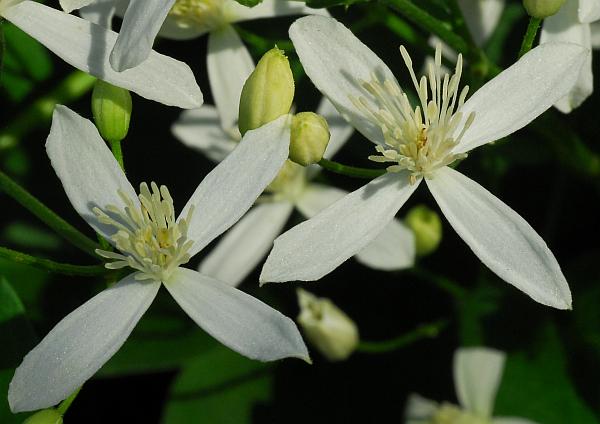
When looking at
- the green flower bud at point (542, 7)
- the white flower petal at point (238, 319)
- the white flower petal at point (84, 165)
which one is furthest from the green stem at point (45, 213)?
the green flower bud at point (542, 7)

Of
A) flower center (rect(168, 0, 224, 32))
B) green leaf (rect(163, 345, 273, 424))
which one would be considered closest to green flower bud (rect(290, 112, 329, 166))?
flower center (rect(168, 0, 224, 32))

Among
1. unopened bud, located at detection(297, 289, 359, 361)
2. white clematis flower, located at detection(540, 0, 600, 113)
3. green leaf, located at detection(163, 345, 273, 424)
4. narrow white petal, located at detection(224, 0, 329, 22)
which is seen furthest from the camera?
green leaf, located at detection(163, 345, 273, 424)

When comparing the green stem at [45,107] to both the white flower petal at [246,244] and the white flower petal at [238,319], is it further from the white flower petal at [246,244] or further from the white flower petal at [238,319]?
the white flower petal at [238,319]

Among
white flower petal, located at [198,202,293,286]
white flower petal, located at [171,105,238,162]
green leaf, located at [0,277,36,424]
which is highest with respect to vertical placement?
white flower petal, located at [171,105,238,162]

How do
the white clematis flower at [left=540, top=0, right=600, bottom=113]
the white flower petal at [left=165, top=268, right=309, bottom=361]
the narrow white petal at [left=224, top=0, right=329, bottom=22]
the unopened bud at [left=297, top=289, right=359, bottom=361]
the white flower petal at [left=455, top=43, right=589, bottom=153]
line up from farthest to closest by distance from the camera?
the unopened bud at [left=297, top=289, right=359, bottom=361]
the narrow white petal at [left=224, top=0, right=329, bottom=22]
the white clematis flower at [left=540, top=0, right=600, bottom=113]
the white flower petal at [left=455, top=43, right=589, bottom=153]
the white flower petal at [left=165, top=268, right=309, bottom=361]

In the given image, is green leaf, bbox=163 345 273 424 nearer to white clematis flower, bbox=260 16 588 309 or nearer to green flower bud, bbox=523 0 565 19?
white clematis flower, bbox=260 16 588 309

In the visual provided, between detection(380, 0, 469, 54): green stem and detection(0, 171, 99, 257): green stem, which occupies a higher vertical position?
detection(380, 0, 469, 54): green stem
